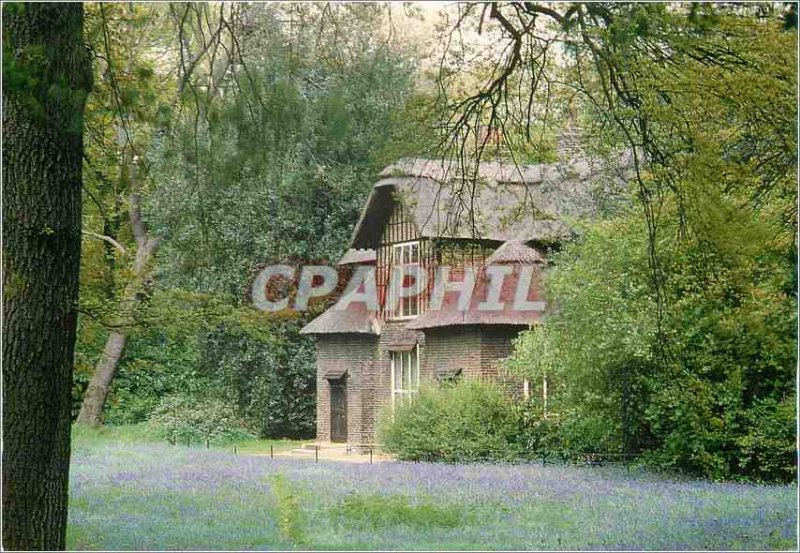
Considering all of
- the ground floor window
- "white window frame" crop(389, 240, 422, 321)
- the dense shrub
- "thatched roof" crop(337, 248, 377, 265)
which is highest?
"thatched roof" crop(337, 248, 377, 265)

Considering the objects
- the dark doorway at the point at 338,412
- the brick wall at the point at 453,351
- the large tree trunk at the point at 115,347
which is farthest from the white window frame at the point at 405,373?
the large tree trunk at the point at 115,347

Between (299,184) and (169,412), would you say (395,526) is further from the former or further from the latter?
(299,184)

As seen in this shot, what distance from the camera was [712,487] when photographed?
33.6 ft

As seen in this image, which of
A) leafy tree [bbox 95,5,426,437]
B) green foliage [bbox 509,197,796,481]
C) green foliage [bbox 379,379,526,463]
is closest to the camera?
leafy tree [bbox 95,5,426,437]

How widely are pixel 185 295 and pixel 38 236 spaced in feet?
15.5

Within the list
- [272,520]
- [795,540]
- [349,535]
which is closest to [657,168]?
[795,540]

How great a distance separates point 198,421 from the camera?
14062 mm

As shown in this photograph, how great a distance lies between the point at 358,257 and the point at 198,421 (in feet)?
9.50

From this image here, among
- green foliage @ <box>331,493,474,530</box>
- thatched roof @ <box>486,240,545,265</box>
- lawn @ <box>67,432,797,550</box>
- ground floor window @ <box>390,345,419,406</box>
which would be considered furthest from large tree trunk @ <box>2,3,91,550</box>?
ground floor window @ <box>390,345,419,406</box>

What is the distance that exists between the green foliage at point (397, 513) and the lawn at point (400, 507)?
11mm

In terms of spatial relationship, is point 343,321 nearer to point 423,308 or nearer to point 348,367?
point 348,367

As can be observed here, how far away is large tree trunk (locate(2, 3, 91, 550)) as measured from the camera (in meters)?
5.72

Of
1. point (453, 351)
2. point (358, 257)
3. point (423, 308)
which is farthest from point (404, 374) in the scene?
point (358, 257)

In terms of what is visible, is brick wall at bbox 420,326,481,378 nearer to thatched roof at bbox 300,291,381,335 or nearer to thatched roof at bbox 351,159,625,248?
thatched roof at bbox 300,291,381,335
